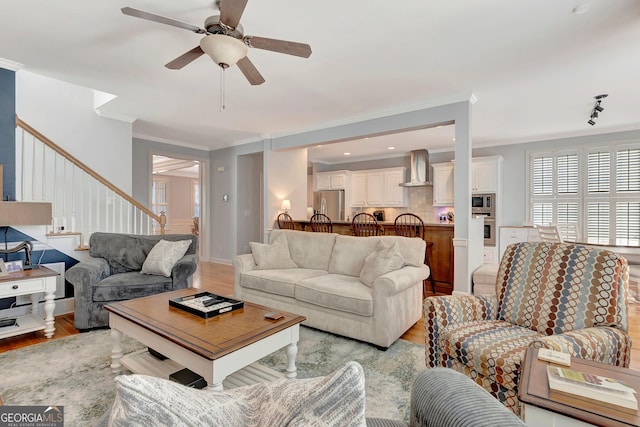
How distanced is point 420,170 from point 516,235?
2.27m

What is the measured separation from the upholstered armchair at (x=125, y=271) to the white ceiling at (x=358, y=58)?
1783 mm

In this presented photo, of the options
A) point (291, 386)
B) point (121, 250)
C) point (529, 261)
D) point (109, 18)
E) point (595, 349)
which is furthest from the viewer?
point (121, 250)

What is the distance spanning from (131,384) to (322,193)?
7912 millimetres

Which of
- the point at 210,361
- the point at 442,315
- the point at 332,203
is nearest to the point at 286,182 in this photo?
the point at 332,203

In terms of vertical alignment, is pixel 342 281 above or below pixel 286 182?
below

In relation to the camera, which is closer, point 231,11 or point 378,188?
point 231,11

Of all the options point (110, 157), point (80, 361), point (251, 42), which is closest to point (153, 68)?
point (251, 42)

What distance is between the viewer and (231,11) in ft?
6.29

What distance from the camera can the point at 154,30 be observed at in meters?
2.51

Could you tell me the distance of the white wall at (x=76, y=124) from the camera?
162 inches

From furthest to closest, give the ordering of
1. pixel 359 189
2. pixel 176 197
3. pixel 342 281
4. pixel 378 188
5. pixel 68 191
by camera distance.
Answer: pixel 176 197 → pixel 359 189 → pixel 378 188 → pixel 68 191 → pixel 342 281

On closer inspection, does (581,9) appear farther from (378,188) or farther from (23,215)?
(378,188)

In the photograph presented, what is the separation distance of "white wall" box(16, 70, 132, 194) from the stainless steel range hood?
5.50 meters

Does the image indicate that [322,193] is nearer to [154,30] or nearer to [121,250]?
[121,250]
